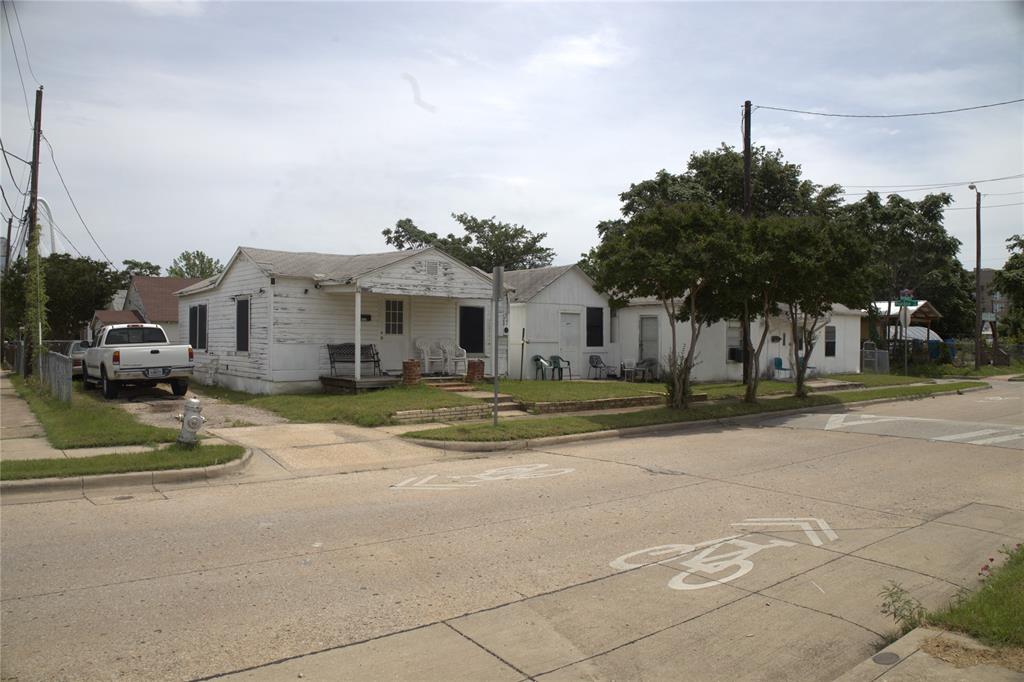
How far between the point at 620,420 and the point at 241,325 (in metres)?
11.4

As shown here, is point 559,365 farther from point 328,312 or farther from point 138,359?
point 138,359

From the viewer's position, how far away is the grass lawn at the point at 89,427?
1156 centimetres

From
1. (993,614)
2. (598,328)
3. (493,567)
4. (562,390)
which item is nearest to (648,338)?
(598,328)

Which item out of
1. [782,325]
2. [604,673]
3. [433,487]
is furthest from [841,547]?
[782,325]

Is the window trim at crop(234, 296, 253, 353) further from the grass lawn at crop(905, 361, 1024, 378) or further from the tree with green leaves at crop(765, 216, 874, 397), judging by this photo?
the grass lawn at crop(905, 361, 1024, 378)

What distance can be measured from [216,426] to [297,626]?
415 inches

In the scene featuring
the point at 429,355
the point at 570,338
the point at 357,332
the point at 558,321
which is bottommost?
the point at 429,355

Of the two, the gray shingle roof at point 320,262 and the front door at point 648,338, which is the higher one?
the gray shingle roof at point 320,262

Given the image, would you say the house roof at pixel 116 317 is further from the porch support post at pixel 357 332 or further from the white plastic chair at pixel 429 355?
the porch support post at pixel 357 332

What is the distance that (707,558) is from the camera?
639 cm

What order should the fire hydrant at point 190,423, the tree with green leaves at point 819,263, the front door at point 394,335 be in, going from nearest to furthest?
1. the fire hydrant at point 190,423
2. the tree with green leaves at point 819,263
3. the front door at point 394,335

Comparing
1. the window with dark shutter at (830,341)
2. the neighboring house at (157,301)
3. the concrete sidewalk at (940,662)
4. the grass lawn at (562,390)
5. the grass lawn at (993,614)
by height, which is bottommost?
the concrete sidewalk at (940,662)

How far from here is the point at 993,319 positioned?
45125 mm

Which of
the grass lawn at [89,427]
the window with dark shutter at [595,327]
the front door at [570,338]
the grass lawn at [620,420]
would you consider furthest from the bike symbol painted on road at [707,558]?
the window with dark shutter at [595,327]
